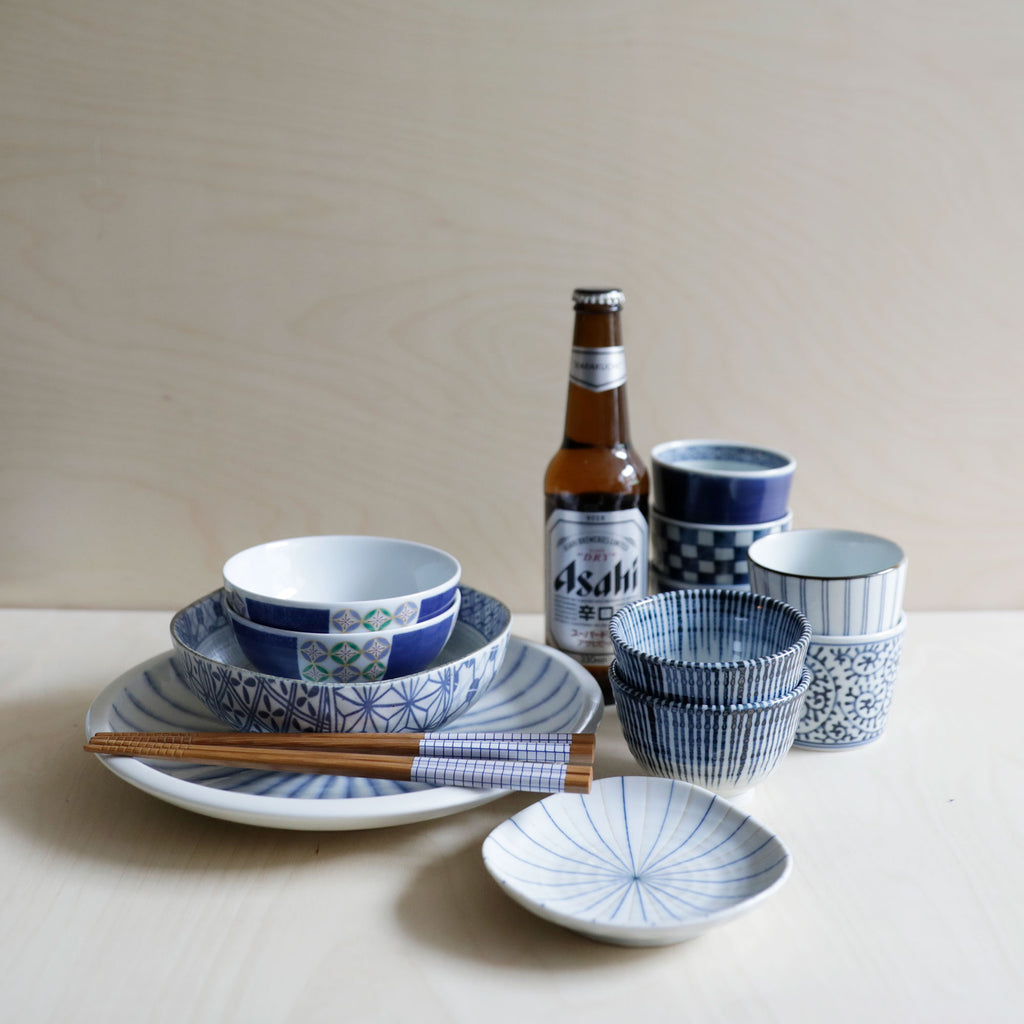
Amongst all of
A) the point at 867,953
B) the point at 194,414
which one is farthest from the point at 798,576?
the point at 194,414

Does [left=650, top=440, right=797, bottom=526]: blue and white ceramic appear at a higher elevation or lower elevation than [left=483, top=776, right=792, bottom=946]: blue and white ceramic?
higher

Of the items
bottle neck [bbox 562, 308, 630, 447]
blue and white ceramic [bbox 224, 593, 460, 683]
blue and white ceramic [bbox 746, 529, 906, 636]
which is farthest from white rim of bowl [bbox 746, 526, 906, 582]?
blue and white ceramic [bbox 224, 593, 460, 683]

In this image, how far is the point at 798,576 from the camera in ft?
2.17

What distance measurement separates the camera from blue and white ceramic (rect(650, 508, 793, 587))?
767 millimetres

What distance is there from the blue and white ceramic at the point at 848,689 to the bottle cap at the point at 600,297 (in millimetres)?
263

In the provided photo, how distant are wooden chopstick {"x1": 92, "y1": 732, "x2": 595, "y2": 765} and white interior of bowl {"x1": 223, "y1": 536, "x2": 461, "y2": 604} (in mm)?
141

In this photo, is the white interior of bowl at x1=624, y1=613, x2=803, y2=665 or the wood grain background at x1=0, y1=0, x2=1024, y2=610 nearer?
the white interior of bowl at x1=624, y1=613, x2=803, y2=665

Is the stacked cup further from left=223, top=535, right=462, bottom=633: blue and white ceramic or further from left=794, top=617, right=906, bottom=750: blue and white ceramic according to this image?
left=223, top=535, right=462, bottom=633: blue and white ceramic

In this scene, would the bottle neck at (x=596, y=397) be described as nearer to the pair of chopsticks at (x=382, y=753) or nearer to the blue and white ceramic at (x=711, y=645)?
the blue and white ceramic at (x=711, y=645)

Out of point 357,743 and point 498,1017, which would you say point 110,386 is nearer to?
point 357,743

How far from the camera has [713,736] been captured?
58 centimetres

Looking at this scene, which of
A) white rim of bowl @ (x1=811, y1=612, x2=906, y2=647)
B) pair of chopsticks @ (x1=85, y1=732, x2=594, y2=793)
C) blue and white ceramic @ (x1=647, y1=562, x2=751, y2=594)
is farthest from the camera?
blue and white ceramic @ (x1=647, y1=562, x2=751, y2=594)

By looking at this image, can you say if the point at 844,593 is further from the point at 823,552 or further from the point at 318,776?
the point at 318,776

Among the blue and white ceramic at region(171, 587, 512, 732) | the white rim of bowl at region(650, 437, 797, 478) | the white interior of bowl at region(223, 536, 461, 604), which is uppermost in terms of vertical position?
Result: the white rim of bowl at region(650, 437, 797, 478)
